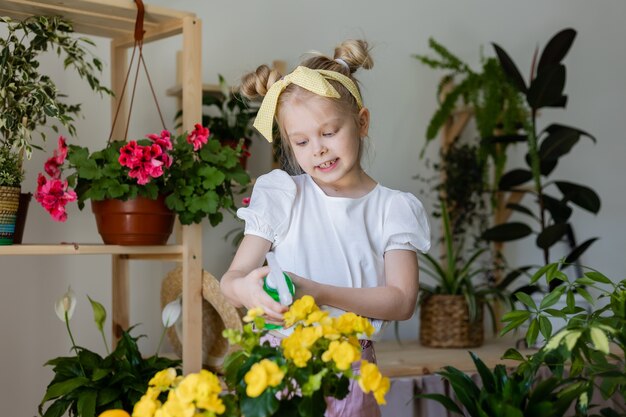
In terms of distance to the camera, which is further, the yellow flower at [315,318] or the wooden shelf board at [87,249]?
the wooden shelf board at [87,249]

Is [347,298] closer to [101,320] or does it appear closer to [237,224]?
[101,320]

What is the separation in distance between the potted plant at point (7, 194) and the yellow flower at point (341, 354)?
4.28ft

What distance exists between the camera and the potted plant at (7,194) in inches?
77.5

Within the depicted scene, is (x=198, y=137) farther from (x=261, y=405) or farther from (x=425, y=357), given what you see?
(x=261, y=405)

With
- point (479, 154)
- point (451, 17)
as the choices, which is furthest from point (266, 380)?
point (451, 17)

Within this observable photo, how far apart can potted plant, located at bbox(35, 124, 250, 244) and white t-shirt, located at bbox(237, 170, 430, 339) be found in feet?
2.49

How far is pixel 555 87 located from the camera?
Answer: 3002 mm

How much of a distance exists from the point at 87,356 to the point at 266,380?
1368mm

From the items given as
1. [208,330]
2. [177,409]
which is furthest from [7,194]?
[177,409]

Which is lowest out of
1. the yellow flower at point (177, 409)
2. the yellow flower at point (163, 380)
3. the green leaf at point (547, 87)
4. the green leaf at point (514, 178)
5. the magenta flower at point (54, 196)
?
the yellow flower at point (177, 409)

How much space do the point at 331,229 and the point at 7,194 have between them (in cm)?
102

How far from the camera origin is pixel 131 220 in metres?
2.10

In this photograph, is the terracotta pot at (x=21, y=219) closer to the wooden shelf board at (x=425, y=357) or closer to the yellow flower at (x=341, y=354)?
the wooden shelf board at (x=425, y=357)

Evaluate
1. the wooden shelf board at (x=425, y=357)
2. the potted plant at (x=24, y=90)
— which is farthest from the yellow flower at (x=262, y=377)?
the wooden shelf board at (x=425, y=357)
